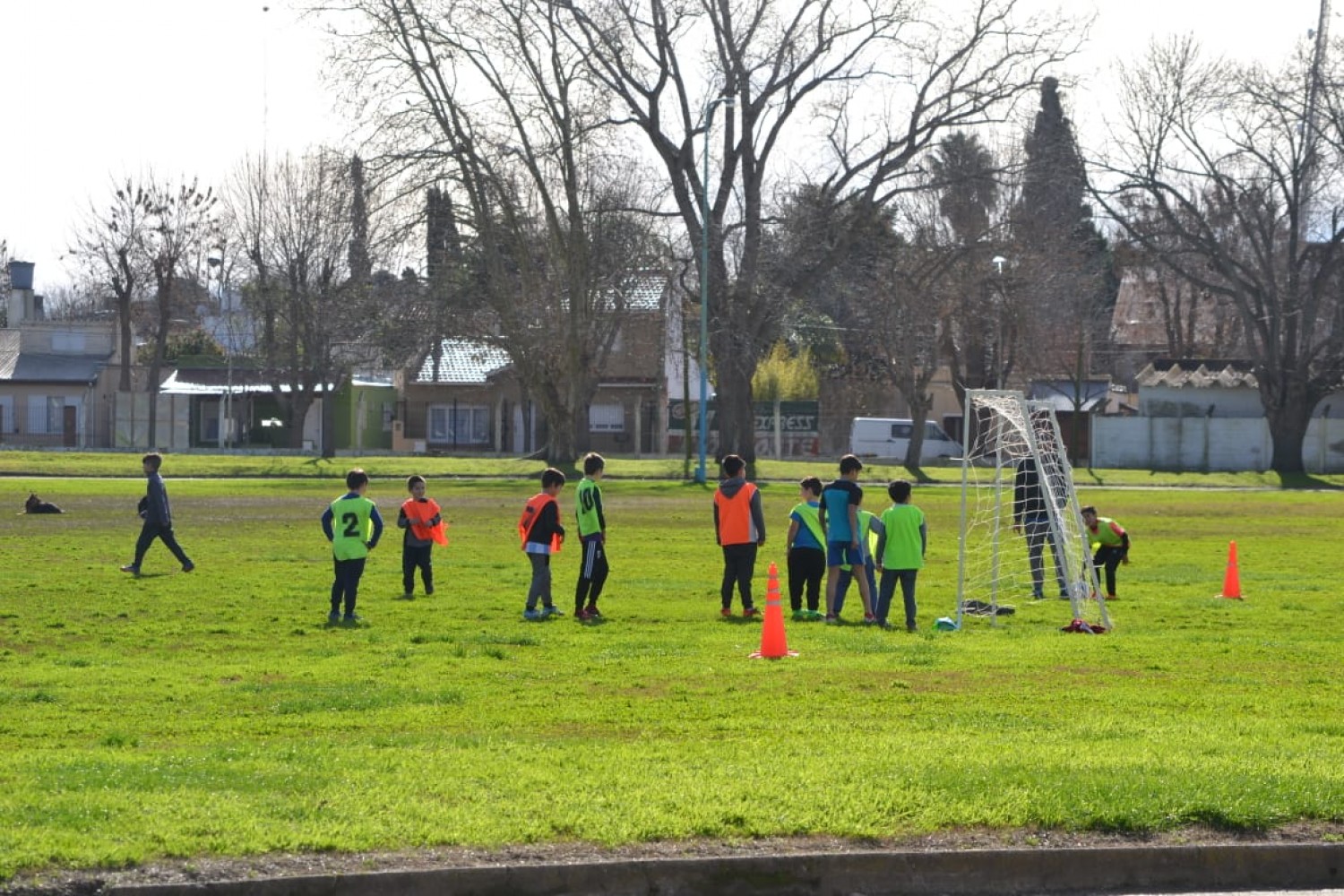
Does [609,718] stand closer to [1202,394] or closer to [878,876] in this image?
[878,876]

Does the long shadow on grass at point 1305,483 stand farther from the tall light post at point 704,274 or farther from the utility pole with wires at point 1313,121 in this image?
the tall light post at point 704,274

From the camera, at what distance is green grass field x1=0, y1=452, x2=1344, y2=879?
741 centimetres

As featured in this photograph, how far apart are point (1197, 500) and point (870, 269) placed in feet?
57.1

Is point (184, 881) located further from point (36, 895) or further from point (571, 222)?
point (571, 222)

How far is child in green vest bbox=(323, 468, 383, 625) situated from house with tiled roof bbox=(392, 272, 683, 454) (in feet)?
185

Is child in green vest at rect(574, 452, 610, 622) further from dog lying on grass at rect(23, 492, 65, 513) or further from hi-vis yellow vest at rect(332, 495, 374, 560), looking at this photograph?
dog lying on grass at rect(23, 492, 65, 513)

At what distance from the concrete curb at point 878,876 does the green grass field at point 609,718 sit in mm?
301

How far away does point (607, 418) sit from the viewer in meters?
75.5

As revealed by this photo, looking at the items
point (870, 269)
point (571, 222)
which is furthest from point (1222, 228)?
point (571, 222)

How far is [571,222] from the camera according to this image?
50781 mm

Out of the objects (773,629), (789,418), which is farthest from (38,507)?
(789,418)

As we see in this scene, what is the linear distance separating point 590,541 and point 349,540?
7.59ft

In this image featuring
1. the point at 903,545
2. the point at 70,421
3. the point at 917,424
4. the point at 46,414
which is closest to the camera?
the point at 903,545

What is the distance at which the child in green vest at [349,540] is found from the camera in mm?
15844
